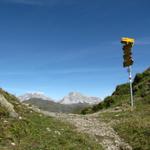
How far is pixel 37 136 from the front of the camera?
968 inches

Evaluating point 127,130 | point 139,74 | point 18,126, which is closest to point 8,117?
point 18,126

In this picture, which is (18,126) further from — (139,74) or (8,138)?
(139,74)

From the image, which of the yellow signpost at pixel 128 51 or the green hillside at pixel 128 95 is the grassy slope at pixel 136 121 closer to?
the green hillside at pixel 128 95

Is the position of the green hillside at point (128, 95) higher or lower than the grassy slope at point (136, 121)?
higher

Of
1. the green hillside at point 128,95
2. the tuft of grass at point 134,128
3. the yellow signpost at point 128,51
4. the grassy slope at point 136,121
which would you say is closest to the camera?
the tuft of grass at point 134,128

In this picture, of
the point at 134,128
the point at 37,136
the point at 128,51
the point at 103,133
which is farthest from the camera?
the point at 128,51

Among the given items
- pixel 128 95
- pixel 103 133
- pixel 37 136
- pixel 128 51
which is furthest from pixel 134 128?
pixel 128 95

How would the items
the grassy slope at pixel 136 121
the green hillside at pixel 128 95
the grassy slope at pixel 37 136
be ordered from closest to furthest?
the grassy slope at pixel 37 136
the grassy slope at pixel 136 121
the green hillside at pixel 128 95

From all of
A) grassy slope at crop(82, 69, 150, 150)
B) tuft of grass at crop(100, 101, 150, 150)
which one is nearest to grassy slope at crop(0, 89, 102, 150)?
tuft of grass at crop(100, 101, 150, 150)

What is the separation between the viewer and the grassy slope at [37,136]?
2270 centimetres

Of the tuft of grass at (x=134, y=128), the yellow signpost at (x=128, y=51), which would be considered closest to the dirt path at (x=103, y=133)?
the tuft of grass at (x=134, y=128)

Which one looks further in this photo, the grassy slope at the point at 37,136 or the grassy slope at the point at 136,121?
the grassy slope at the point at 136,121

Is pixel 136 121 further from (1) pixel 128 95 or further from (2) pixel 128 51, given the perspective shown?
(1) pixel 128 95

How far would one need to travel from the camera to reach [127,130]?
3103 centimetres
